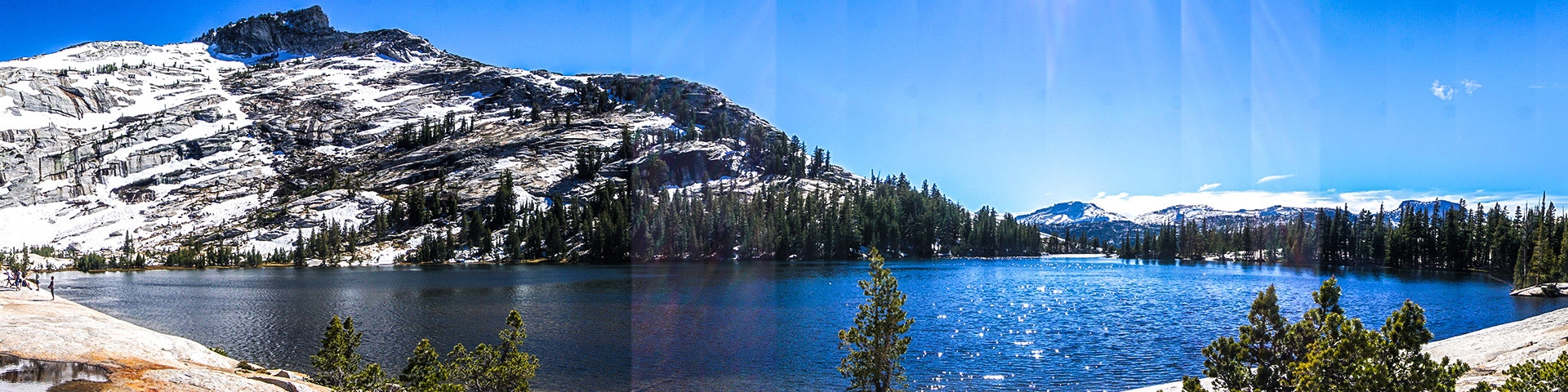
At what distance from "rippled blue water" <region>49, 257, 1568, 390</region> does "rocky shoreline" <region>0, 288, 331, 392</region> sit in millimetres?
12813

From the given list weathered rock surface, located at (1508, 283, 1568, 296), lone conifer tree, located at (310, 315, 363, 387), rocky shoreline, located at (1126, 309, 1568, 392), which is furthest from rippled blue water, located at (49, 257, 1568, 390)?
rocky shoreline, located at (1126, 309, 1568, 392)

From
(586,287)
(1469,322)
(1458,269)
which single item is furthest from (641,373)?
(1458,269)

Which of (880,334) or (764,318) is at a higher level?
(880,334)

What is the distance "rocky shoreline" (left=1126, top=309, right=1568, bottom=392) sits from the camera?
25.8m

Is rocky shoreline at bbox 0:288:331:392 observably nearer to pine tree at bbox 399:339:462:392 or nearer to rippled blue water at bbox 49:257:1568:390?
pine tree at bbox 399:339:462:392

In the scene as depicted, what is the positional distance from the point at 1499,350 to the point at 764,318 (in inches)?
1910

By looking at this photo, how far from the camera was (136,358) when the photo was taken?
1047 inches

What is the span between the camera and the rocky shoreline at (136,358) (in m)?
22.2

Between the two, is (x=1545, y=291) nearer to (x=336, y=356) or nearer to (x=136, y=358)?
(x=336, y=356)

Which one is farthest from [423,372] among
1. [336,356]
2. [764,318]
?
[764,318]

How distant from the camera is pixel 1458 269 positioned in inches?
5753

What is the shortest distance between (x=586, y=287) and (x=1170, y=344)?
7682 cm

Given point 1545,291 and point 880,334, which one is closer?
point 880,334

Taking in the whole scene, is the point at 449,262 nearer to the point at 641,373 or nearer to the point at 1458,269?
the point at 641,373
